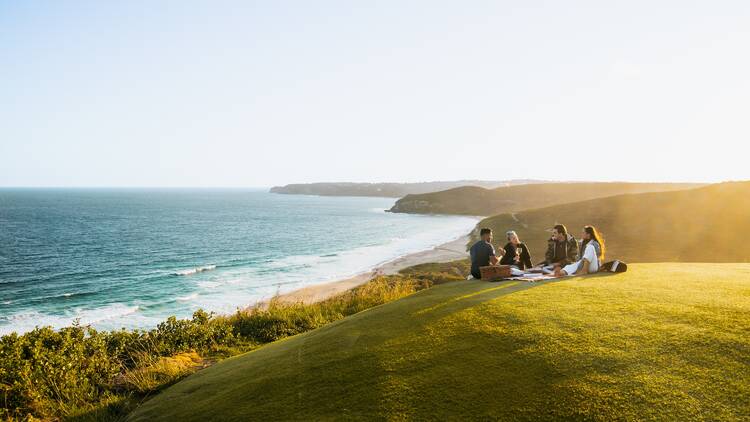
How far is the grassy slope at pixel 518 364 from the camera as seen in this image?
179 inches

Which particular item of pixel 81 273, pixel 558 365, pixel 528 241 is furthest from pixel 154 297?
pixel 528 241

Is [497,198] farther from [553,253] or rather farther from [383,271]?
[553,253]

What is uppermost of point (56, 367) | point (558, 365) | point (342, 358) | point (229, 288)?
point (558, 365)

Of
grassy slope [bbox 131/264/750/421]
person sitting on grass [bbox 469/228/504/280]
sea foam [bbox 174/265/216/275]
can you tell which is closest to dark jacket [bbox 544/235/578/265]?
person sitting on grass [bbox 469/228/504/280]

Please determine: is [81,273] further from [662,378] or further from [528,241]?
[528,241]

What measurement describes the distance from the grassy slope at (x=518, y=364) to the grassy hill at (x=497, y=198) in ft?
452

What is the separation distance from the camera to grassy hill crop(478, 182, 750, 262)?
4506 cm

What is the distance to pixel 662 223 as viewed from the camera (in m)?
60.0

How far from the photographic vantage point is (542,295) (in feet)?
27.5

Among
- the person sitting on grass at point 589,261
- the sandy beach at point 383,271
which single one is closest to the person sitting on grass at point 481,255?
the person sitting on grass at point 589,261

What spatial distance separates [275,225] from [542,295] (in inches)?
3795

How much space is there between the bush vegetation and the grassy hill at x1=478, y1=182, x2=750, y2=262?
41.9 meters

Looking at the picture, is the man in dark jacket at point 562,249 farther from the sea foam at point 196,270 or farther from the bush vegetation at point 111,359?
the sea foam at point 196,270

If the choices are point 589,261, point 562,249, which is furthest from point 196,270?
point 589,261
